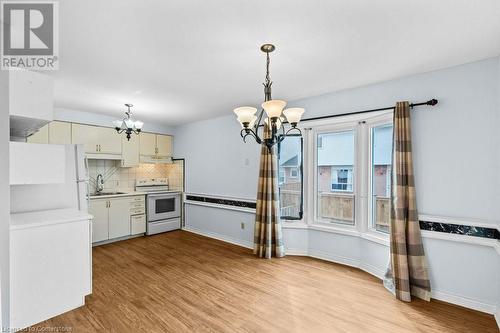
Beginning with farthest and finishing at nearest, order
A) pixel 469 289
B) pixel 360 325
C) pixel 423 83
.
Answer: pixel 423 83 → pixel 469 289 → pixel 360 325

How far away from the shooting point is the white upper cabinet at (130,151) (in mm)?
4969

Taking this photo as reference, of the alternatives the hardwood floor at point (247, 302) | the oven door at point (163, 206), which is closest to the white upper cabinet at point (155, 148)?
the oven door at point (163, 206)

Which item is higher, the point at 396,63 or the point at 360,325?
the point at 396,63

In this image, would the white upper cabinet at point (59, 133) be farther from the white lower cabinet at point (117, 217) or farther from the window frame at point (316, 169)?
the window frame at point (316, 169)

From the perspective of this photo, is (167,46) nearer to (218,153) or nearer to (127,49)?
(127,49)

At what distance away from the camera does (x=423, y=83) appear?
270cm

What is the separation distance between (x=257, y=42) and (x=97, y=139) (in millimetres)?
3978

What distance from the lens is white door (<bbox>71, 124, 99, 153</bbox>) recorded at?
431 centimetres

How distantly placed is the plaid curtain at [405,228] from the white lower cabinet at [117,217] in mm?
4528

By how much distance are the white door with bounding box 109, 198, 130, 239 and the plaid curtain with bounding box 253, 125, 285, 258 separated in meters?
2.70

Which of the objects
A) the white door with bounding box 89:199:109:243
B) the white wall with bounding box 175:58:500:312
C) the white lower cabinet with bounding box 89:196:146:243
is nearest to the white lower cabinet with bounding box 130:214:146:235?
the white lower cabinet with bounding box 89:196:146:243

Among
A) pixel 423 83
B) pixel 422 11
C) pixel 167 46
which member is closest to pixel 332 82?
pixel 423 83

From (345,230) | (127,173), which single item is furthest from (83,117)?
(345,230)

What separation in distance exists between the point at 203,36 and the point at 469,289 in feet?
11.5
